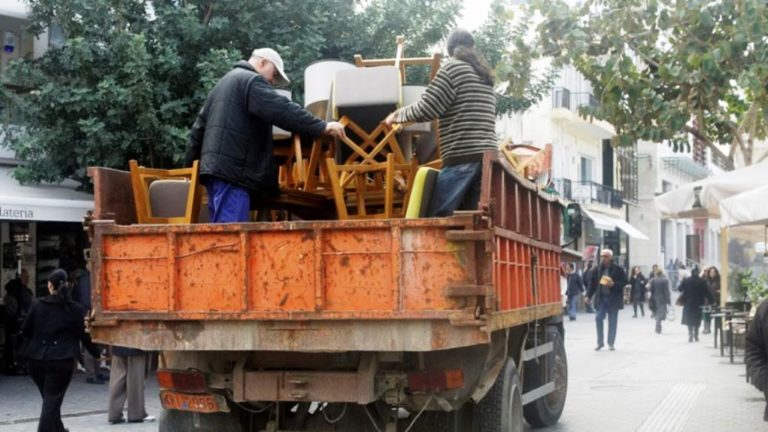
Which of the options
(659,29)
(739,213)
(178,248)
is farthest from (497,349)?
(659,29)

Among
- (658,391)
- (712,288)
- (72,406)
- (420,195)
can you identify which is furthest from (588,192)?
(420,195)

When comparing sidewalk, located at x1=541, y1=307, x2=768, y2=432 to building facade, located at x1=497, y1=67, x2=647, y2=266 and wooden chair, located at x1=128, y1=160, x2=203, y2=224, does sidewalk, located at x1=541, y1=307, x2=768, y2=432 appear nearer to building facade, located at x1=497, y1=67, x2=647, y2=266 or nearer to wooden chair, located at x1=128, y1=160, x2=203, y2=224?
wooden chair, located at x1=128, y1=160, x2=203, y2=224

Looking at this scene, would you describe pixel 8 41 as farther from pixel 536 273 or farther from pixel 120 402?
pixel 536 273

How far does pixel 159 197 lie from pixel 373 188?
1547 millimetres

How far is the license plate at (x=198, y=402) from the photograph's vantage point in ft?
22.0

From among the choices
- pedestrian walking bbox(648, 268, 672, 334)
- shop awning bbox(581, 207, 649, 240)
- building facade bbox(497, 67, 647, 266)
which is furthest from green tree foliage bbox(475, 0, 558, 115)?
shop awning bbox(581, 207, 649, 240)

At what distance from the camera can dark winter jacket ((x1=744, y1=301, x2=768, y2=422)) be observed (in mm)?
7012

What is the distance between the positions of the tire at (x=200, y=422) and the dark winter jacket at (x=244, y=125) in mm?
1434

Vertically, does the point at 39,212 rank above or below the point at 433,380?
above

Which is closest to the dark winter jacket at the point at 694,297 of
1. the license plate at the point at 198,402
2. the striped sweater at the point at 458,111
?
the striped sweater at the point at 458,111

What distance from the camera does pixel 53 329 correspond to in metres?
10.0

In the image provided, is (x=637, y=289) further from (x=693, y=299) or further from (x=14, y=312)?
(x=14, y=312)

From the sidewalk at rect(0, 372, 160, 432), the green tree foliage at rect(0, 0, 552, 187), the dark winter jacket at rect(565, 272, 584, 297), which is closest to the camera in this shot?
the sidewalk at rect(0, 372, 160, 432)

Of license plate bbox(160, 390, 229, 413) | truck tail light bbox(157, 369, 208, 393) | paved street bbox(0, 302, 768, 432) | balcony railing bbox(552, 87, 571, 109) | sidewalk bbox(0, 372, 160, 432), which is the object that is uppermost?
balcony railing bbox(552, 87, 571, 109)
